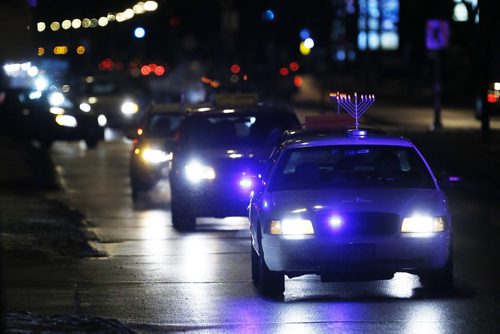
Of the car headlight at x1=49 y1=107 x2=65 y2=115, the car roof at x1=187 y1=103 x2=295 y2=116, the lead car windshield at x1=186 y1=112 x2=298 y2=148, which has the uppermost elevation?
the car roof at x1=187 y1=103 x2=295 y2=116

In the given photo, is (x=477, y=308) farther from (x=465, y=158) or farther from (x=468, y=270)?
(x=465, y=158)

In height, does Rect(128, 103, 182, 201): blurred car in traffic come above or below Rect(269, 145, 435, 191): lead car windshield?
below

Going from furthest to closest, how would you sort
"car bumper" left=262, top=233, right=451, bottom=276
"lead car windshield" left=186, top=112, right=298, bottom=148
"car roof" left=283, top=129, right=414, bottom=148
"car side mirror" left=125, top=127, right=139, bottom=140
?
"car side mirror" left=125, top=127, right=139, bottom=140 < "lead car windshield" left=186, top=112, right=298, bottom=148 < "car roof" left=283, top=129, right=414, bottom=148 < "car bumper" left=262, top=233, right=451, bottom=276

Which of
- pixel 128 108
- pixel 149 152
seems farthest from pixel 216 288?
pixel 128 108

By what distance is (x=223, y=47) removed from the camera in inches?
2164

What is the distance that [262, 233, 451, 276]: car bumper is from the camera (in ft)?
36.1

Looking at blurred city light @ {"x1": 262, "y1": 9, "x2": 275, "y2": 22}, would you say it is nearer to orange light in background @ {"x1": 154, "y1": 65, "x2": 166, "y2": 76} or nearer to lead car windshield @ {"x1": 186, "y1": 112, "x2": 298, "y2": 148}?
orange light in background @ {"x1": 154, "y1": 65, "x2": 166, "y2": 76}

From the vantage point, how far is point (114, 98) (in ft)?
138

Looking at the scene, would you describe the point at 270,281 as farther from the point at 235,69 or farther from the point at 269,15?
the point at 235,69

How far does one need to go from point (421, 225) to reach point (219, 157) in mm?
5718

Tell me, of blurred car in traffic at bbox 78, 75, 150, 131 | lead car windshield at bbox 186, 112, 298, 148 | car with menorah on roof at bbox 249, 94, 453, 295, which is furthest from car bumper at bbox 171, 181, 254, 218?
blurred car in traffic at bbox 78, 75, 150, 131

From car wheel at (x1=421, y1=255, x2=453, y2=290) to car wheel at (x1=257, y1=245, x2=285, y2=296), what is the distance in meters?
1.26

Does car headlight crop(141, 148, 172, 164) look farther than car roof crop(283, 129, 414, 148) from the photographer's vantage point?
Yes

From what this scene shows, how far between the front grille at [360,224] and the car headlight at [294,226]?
8cm
